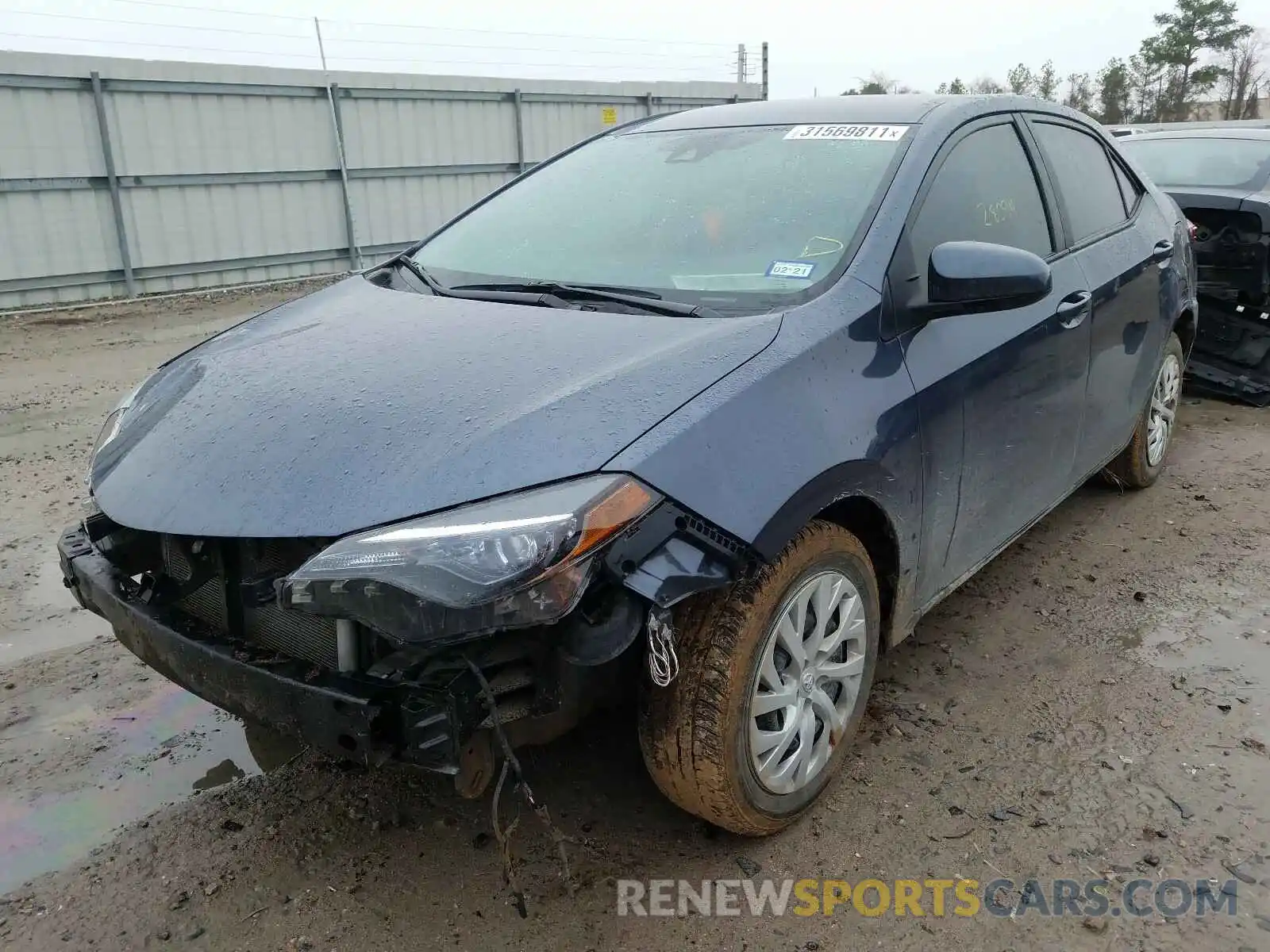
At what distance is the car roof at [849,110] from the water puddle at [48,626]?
2572 mm

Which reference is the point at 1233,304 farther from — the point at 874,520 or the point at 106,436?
the point at 106,436

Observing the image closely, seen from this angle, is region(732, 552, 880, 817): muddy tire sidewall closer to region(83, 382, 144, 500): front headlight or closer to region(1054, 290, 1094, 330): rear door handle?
region(1054, 290, 1094, 330): rear door handle

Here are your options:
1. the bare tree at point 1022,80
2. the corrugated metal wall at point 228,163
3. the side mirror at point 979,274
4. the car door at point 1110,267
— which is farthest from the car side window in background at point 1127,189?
the bare tree at point 1022,80

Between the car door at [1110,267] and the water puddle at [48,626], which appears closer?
the water puddle at [48,626]

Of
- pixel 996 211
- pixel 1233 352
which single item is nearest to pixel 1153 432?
pixel 996 211

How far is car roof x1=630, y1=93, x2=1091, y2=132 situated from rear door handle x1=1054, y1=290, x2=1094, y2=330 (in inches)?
25.6

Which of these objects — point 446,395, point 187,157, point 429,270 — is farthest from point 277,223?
point 446,395

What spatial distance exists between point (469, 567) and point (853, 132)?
192cm

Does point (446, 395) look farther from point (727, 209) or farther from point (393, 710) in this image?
point (727, 209)

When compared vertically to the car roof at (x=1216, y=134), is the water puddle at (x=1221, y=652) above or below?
below

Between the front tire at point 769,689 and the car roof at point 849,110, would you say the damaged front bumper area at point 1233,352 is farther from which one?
the front tire at point 769,689

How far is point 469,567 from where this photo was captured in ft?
5.43

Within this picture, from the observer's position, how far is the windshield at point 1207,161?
20.2ft

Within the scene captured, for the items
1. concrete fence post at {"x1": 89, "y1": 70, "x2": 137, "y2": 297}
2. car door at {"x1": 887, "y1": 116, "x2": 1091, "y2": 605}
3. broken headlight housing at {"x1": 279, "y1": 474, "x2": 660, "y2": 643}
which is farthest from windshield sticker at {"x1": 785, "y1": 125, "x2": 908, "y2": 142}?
concrete fence post at {"x1": 89, "y1": 70, "x2": 137, "y2": 297}
